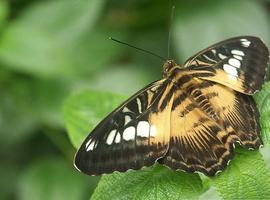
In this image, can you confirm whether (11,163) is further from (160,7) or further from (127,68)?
(160,7)

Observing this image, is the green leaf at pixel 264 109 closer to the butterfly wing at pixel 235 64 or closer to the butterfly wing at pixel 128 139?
the butterfly wing at pixel 235 64

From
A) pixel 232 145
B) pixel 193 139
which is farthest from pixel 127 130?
pixel 232 145

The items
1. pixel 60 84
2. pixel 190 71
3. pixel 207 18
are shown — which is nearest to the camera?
pixel 190 71

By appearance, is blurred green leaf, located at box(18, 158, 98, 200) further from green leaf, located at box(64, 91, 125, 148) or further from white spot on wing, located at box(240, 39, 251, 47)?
white spot on wing, located at box(240, 39, 251, 47)

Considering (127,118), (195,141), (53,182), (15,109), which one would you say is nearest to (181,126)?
(195,141)

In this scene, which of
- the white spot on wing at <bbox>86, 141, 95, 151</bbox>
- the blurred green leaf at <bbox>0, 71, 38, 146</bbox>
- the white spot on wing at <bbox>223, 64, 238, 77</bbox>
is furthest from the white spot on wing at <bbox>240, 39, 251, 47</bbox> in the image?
the blurred green leaf at <bbox>0, 71, 38, 146</bbox>
